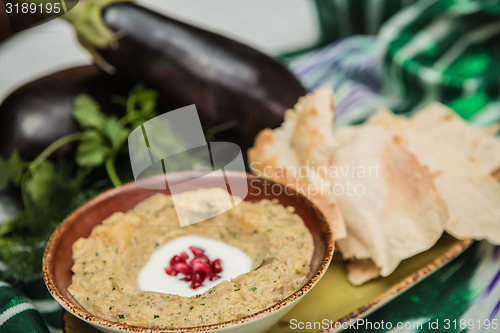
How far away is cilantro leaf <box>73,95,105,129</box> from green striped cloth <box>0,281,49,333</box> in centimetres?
85

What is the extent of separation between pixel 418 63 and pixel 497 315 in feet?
5.84

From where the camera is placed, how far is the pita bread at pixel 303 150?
6.35ft

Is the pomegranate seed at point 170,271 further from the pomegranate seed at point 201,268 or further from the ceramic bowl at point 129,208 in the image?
the ceramic bowl at point 129,208

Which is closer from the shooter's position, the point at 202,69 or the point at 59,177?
the point at 59,177

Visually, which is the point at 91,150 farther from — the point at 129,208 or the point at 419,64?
the point at 419,64

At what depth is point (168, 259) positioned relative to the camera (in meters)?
1.69

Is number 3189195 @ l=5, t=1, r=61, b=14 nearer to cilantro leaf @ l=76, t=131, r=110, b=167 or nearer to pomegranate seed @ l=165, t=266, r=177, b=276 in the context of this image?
cilantro leaf @ l=76, t=131, r=110, b=167

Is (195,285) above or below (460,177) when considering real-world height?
above

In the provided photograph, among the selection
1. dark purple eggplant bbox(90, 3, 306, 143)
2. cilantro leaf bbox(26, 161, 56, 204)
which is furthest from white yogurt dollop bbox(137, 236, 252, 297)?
dark purple eggplant bbox(90, 3, 306, 143)

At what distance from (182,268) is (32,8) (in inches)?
34.9

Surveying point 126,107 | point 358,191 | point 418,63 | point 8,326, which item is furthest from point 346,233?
point 418,63

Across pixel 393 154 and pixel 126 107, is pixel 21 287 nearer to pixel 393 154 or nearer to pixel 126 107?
pixel 126 107

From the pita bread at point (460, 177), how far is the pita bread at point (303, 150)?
270mm

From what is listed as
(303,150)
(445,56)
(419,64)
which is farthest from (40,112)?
(445,56)
